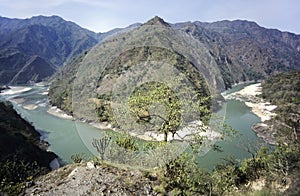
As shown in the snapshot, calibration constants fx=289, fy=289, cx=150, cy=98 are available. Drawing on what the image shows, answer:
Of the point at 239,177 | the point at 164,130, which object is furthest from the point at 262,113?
the point at 164,130

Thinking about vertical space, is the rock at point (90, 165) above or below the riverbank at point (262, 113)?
above

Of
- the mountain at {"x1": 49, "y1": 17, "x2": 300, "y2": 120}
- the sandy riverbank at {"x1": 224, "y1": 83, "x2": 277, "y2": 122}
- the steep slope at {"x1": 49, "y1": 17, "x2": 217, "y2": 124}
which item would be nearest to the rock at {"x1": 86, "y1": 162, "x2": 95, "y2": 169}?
the mountain at {"x1": 49, "y1": 17, "x2": 300, "y2": 120}

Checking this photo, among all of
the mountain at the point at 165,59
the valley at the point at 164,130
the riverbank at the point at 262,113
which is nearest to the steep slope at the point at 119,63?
the mountain at the point at 165,59

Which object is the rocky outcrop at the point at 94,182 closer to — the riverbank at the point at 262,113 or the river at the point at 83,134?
the river at the point at 83,134

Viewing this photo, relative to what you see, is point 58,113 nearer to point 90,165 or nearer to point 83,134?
point 83,134

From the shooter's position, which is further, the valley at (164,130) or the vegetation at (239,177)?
the vegetation at (239,177)

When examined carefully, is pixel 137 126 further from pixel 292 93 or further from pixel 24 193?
pixel 292 93

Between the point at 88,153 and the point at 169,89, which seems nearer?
the point at 169,89

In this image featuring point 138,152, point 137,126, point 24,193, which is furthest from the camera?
point 138,152

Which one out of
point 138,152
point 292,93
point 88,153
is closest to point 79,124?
point 88,153
